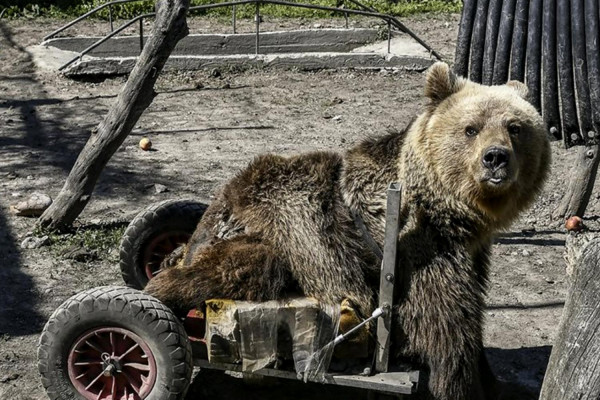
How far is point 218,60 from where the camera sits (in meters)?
12.8

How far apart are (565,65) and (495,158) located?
2.16 meters

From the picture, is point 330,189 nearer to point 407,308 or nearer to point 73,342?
point 407,308

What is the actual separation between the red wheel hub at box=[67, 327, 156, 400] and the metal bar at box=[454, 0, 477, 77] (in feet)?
10.5

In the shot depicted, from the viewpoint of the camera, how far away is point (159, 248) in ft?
19.5

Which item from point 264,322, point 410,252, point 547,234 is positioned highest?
point 410,252

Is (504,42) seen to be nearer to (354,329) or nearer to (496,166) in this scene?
(496,166)

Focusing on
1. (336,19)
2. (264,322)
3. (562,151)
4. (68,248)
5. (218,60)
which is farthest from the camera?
(336,19)

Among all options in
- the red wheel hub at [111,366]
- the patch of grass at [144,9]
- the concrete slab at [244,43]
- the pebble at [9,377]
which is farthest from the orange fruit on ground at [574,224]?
the patch of grass at [144,9]

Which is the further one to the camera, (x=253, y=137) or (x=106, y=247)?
(x=253, y=137)

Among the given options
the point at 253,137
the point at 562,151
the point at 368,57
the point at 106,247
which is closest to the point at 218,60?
the point at 368,57

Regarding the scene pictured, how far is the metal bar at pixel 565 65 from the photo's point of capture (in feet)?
21.4

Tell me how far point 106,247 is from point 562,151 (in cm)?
487

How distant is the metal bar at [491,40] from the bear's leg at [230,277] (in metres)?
2.53

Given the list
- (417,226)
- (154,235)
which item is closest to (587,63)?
(417,226)
